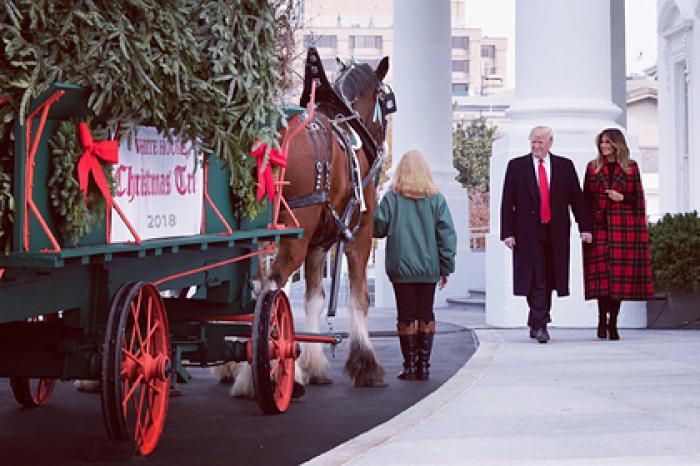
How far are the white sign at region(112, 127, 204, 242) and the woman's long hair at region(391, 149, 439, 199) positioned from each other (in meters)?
3.85

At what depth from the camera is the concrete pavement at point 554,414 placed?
7.00 metres

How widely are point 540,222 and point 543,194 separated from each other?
A: 10.6 inches

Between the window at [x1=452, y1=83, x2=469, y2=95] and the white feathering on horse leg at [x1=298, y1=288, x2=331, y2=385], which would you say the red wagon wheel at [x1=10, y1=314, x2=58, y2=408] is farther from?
the window at [x1=452, y1=83, x2=469, y2=95]

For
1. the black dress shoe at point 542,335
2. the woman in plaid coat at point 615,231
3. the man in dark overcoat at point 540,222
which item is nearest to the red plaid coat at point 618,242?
the woman in plaid coat at point 615,231

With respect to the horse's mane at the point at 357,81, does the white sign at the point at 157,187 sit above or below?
below

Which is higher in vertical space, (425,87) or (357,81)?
(425,87)

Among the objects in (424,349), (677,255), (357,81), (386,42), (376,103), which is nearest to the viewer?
(424,349)

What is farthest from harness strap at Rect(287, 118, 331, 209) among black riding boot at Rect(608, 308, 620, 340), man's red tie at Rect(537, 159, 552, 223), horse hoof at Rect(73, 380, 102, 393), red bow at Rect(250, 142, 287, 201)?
black riding boot at Rect(608, 308, 620, 340)

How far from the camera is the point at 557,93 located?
16.2 m

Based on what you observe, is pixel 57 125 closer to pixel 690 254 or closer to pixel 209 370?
pixel 209 370

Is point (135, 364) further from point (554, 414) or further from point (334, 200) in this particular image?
point (334, 200)

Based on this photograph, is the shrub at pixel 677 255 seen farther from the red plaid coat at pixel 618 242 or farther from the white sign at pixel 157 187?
the white sign at pixel 157 187

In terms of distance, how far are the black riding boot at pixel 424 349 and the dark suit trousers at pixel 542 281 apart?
2059 millimetres

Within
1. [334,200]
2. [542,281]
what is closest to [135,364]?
[334,200]
